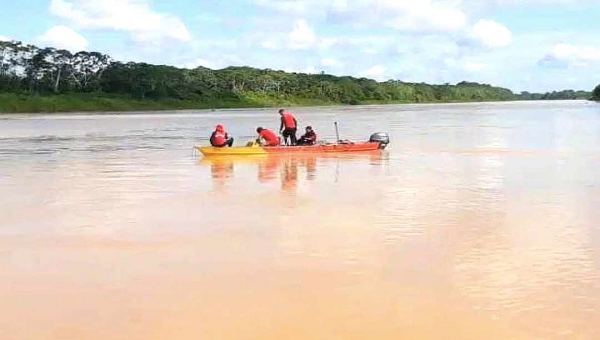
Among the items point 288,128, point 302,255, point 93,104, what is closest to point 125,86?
point 93,104

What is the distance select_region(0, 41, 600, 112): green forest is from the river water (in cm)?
6178

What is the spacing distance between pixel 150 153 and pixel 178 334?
59.4 ft

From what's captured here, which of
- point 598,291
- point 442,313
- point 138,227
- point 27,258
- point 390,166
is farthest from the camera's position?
point 390,166

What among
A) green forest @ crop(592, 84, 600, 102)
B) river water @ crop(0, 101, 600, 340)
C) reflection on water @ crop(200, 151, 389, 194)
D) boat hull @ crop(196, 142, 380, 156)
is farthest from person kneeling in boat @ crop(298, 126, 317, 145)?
green forest @ crop(592, 84, 600, 102)

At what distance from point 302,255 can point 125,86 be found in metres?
80.1

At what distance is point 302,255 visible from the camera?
29.0ft

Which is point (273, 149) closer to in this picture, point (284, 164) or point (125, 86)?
point (284, 164)

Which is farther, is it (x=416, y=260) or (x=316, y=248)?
(x=316, y=248)

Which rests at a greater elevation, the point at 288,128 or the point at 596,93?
the point at 288,128

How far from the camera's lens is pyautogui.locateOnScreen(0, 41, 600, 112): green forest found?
78188mm

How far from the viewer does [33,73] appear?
269ft

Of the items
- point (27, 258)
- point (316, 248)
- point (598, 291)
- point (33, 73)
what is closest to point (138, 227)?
point (27, 258)

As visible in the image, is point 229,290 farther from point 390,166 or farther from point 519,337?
point 390,166

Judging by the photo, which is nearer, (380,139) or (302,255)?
(302,255)
